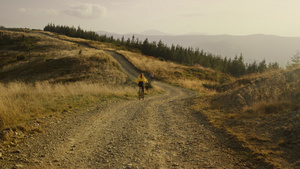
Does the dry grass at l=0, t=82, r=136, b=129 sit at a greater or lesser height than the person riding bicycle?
lesser

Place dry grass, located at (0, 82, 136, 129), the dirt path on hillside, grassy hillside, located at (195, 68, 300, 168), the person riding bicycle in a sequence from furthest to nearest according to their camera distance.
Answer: the person riding bicycle → dry grass, located at (0, 82, 136, 129) → grassy hillside, located at (195, 68, 300, 168) → the dirt path on hillside

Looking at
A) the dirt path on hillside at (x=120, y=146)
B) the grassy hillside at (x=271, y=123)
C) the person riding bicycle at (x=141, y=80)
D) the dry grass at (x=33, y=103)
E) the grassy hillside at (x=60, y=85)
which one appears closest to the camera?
the dirt path on hillside at (x=120, y=146)

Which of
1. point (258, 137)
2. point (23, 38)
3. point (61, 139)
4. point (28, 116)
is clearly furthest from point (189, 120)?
point (23, 38)

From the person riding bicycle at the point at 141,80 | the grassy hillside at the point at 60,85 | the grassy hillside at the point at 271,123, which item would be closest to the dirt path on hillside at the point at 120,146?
the grassy hillside at the point at 271,123

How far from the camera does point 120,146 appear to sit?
5.80m

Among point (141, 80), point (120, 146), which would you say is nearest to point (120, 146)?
point (120, 146)

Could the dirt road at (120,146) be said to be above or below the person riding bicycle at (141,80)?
below

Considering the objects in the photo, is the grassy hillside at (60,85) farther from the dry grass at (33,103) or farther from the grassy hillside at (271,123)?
the grassy hillside at (271,123)

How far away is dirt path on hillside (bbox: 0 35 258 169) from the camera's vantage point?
464cm

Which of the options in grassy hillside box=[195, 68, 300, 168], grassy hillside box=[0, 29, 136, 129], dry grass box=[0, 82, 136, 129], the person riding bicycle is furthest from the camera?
the person riding bicycle

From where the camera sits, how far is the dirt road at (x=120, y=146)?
4648mm

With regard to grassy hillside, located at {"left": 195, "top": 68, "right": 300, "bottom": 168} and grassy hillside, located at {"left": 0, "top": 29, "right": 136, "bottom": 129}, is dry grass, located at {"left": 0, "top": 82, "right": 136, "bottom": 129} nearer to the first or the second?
grassy hillside, located at {"left": 0, "top": 29, "right": 136, "bottom": 129}

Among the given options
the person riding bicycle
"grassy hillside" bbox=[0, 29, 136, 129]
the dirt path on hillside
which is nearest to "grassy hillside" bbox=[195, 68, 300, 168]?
the dirt path on hillside

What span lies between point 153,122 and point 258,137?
440 cm
